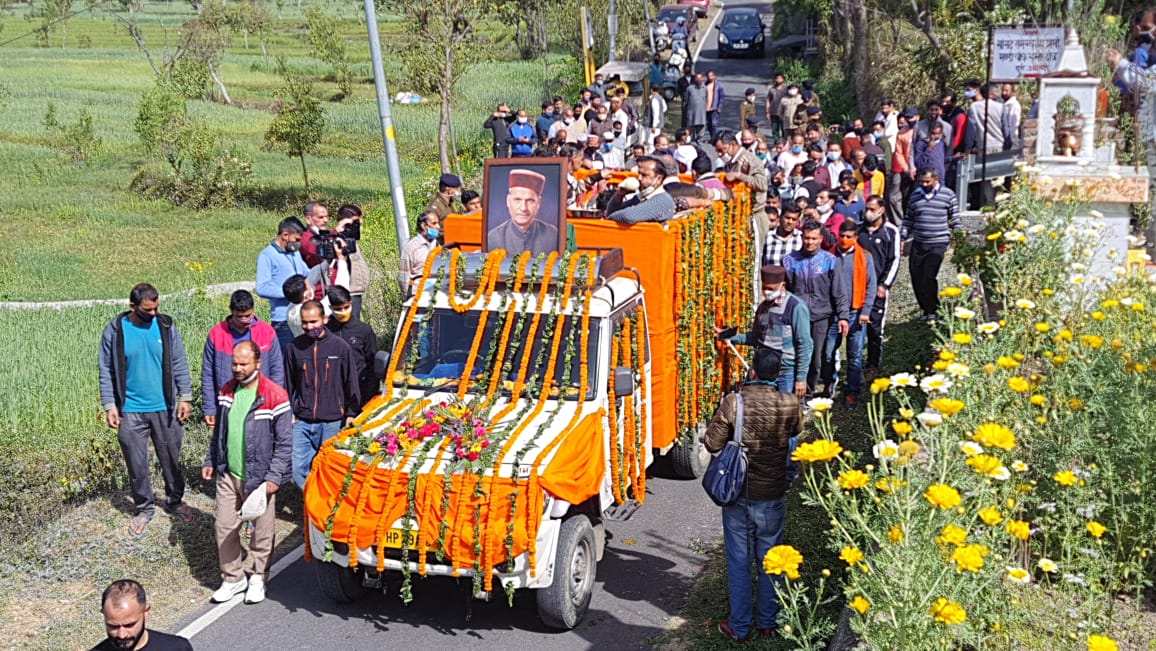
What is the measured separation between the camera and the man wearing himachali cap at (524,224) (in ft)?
32.7

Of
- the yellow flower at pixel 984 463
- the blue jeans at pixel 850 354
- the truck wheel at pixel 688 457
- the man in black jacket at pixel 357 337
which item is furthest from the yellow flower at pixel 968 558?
Result: the blue jeans at pixel 850 354

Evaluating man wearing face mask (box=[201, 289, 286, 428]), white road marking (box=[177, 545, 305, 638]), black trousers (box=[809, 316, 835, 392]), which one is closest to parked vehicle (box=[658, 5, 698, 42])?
black trousers (box=[809, 316, 835, 392])

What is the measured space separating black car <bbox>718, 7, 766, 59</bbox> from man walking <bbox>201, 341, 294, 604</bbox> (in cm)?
4195

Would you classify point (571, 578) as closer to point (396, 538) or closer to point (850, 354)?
point (396, 538)

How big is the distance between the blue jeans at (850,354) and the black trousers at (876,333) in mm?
428

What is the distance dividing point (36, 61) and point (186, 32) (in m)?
17.2

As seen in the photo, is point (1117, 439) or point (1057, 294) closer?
point (1117, 439)

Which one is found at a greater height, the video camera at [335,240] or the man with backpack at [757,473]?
the video camera at [335,240]

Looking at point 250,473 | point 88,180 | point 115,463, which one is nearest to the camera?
point 250,473

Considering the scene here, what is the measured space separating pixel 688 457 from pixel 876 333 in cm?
327

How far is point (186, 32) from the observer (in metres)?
54.9

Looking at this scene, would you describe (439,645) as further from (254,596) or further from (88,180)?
(88,180)

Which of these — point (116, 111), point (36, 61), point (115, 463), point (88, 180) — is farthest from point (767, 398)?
point (36, 61)

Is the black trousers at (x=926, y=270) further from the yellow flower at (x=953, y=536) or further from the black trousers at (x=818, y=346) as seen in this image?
the yellow flower at (x=953, y=536)
